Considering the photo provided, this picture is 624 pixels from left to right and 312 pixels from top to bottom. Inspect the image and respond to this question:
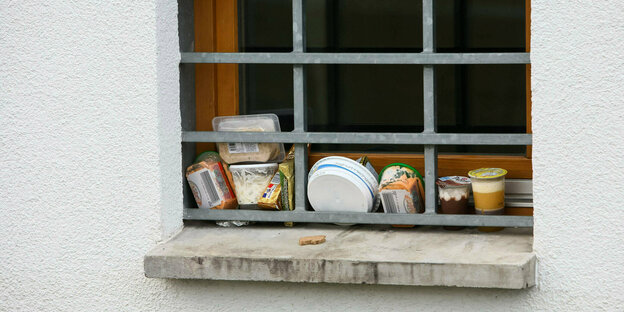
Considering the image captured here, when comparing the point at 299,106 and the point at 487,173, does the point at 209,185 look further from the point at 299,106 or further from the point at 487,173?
the point at 487,173

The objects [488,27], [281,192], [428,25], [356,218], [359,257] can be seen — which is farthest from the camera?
[488,27]

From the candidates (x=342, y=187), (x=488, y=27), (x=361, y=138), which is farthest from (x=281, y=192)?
(x=488, y=27)

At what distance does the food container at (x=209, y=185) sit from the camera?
9.81ft

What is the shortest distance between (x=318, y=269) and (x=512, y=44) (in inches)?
57.3

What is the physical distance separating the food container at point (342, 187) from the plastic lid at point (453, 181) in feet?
0.80

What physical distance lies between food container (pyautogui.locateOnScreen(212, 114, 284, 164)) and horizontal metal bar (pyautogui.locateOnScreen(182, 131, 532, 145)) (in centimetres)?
12

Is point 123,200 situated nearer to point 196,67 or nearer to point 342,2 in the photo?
point 196,67

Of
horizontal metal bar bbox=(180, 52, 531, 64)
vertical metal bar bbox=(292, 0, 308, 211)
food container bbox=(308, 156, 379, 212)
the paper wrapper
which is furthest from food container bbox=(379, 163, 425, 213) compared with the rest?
the paper wrapper

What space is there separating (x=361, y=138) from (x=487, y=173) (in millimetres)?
466

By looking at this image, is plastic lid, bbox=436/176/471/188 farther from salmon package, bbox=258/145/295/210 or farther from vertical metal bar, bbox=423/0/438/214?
salmon package, bbox=258/145/295/210

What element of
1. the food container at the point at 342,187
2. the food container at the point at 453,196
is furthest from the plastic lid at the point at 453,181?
the food container at the point at 342,187

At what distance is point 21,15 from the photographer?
2.84 m

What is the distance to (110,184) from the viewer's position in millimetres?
2846

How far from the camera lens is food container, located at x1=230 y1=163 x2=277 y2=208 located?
3004 millimetres
